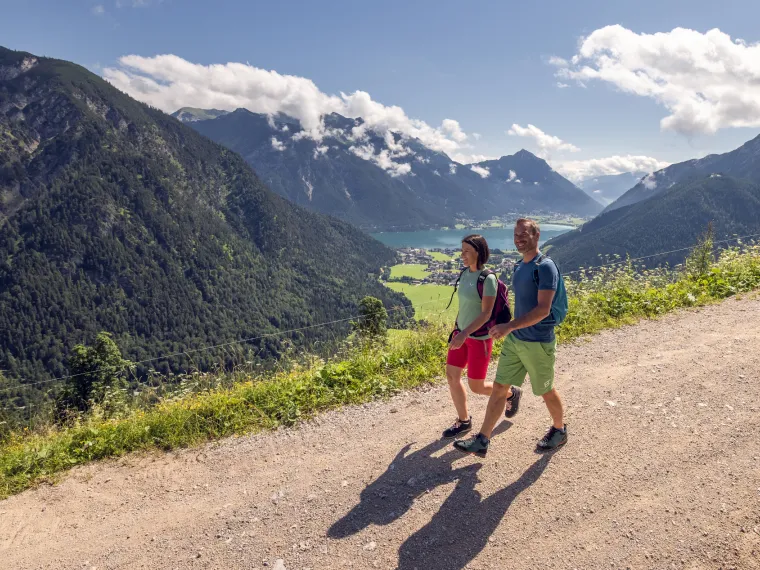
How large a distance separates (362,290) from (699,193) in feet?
560

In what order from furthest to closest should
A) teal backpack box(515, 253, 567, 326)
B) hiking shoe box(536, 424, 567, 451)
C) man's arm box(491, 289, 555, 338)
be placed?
hiking shoe box(536, 424, 567, 451)
teal backpack box(515, 253, 567, 326)
man's arm box(491, 289, 555, 338)

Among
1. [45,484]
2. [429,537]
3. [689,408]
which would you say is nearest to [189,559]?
[429,537]

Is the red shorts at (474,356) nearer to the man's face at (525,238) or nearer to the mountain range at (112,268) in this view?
the man's face at (525,238)

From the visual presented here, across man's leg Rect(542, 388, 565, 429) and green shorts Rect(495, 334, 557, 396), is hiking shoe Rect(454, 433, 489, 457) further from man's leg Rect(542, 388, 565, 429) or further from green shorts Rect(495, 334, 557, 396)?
man's leg Rect(542, 388, 565, 429)

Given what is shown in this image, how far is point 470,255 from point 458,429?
2223 mm

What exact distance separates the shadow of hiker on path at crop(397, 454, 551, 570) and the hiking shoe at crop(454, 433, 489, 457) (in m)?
0.31

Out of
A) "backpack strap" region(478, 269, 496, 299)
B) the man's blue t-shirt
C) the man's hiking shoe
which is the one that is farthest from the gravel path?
"backpack strap" region(478, 269, 496, 299)

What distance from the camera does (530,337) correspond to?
4293mm

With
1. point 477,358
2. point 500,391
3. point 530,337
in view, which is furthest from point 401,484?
point 530,337

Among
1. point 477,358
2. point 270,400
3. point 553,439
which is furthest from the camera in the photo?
point 270,400

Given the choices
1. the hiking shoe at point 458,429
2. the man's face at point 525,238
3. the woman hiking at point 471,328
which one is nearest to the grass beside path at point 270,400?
the hiking shoe at point 458,429

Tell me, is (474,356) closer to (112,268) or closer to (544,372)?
(544,372)

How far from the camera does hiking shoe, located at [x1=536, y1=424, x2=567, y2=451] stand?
4617 millimetres

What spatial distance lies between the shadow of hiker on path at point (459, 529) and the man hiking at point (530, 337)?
0.51 metres
